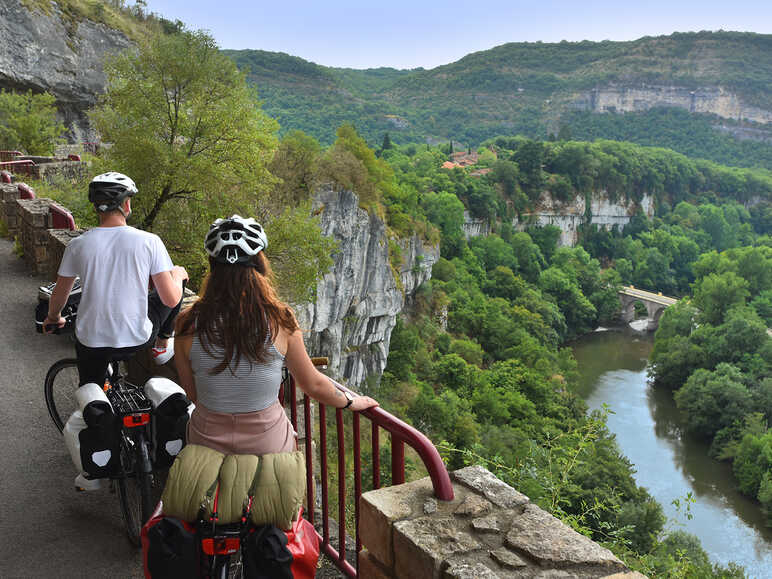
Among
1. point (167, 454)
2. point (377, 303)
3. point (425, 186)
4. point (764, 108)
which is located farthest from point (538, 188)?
point (764, 108)

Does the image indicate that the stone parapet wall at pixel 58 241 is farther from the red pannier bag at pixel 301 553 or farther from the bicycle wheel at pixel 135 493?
the red pannier bag at pixel 301 553

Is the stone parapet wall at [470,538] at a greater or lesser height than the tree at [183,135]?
lesser

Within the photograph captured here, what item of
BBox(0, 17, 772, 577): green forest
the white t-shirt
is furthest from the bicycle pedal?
BBox(0, 17, 772, 577): green forest

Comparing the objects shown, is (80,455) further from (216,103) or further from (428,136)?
(428,136)

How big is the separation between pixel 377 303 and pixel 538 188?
58.8 metres

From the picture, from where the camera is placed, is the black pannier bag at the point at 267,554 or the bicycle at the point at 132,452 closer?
the black pannier bag at the point at 267,554

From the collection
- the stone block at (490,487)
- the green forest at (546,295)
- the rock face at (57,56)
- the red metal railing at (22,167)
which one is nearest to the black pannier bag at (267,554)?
the stone block at (490,487)

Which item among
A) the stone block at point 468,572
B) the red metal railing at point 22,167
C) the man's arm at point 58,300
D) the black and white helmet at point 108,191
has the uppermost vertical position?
the red metal railing at point 22,167

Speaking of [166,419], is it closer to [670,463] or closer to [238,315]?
[238,315]

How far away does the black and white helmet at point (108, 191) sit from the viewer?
131 inches

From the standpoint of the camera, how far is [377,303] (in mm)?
37281

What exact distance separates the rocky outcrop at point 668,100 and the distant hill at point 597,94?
0.26 m

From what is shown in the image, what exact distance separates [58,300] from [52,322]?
0.28m

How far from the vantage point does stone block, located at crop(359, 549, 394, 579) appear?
2592mm
